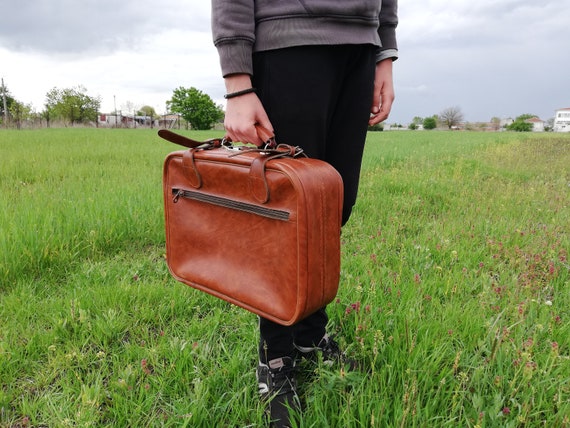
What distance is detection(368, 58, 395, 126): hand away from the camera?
5.09ft

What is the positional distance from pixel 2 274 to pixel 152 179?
3012 mm

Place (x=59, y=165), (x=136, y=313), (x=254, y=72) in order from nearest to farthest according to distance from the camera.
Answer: (x=254, y=72) < (x=136, y=313) < (x=59, y=165)

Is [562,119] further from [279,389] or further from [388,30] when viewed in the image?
[279,389]

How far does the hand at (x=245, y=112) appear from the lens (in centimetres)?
116

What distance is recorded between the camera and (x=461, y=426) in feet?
4.12

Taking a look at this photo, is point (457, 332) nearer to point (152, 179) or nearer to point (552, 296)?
point (552, 296)

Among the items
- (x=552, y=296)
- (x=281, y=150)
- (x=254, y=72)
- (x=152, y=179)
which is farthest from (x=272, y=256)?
(x=152, y=179)

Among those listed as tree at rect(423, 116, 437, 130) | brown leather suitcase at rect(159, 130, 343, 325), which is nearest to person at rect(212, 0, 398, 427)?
brown leather suitcase at rect(159, 130, 343, 325)

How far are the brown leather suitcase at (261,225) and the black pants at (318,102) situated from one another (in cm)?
14

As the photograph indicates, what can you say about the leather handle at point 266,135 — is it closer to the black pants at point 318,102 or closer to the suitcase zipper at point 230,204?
the black pants at point 318,102

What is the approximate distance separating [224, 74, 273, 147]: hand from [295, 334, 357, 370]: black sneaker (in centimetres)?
91

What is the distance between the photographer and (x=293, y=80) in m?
1.18

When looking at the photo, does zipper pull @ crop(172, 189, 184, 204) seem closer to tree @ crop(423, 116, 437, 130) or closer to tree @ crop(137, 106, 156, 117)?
tree @ crop(137, 106, 156, 117)

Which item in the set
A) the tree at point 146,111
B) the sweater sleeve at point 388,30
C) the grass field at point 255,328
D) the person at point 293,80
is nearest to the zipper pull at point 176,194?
the person at point 293,80
